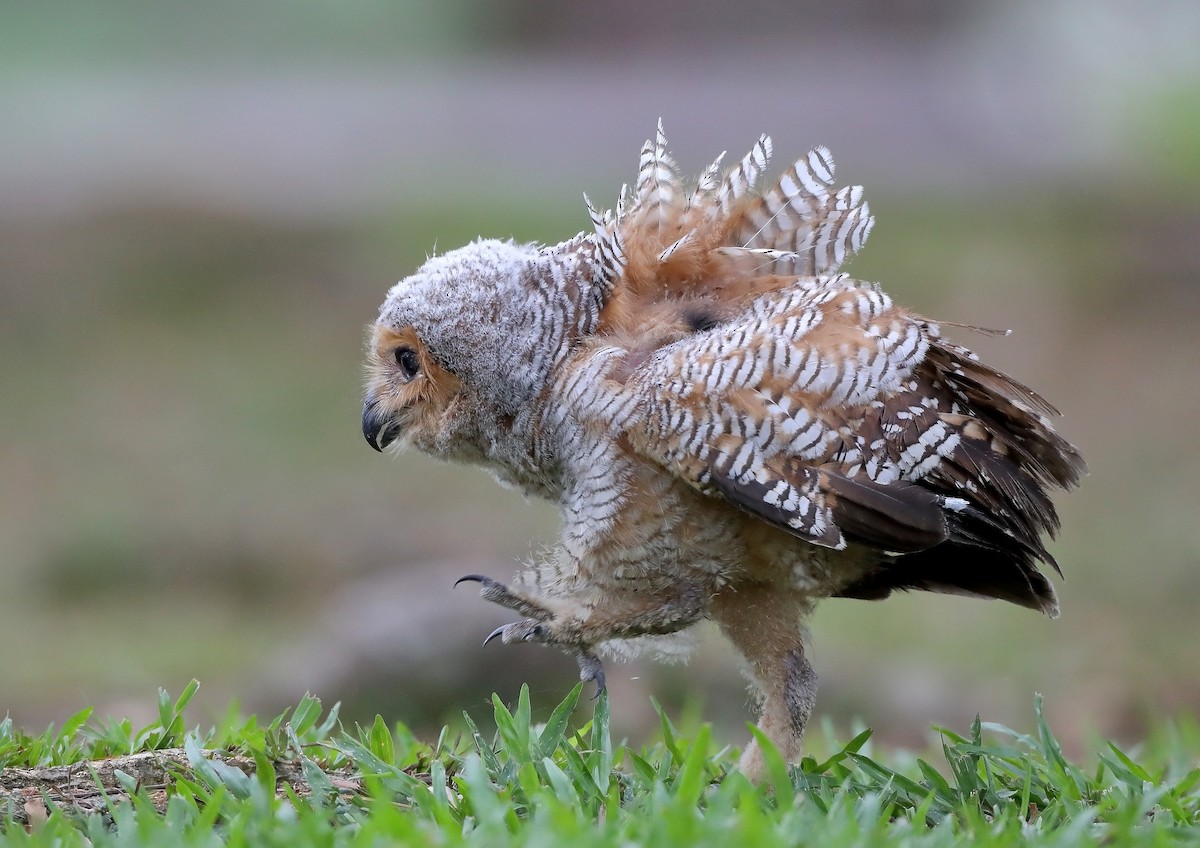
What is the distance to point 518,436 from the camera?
4.52 metres

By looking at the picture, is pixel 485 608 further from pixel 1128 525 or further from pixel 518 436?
pixel 1128 525

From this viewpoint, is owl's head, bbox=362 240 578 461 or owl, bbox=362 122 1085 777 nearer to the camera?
owl, bbox=362 122 1085 777

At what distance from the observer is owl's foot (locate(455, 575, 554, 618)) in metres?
4.18

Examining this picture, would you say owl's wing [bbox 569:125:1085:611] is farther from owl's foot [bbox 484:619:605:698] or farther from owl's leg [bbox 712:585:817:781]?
owl's foot [bbox 484:619:605:698]

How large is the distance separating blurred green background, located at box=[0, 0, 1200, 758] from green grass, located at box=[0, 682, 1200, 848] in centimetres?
96

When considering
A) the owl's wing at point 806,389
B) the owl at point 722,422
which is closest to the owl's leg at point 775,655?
the owl at point 722,422

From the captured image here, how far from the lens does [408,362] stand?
4.74 metres

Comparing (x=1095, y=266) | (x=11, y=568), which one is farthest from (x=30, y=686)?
(x=1095, y=266)

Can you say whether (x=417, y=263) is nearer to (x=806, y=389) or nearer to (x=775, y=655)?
(x=775, y=655)

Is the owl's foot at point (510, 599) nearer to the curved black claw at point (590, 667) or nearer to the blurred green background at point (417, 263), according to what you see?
the curved black claw at point (590, 667)

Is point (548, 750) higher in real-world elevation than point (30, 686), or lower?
higher

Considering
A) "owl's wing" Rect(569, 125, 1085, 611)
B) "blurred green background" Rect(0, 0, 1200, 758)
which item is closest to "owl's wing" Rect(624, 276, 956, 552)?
"owl's wing" Rect(569, 125, 1085, 611)

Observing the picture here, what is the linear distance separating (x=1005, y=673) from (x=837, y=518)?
18.0ft

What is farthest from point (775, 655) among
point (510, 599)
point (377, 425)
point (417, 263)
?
point (417, 263)
